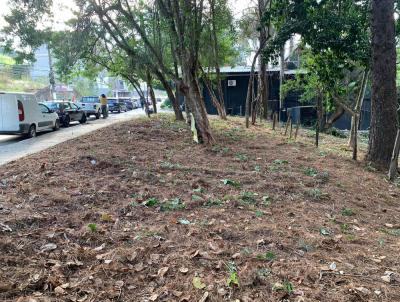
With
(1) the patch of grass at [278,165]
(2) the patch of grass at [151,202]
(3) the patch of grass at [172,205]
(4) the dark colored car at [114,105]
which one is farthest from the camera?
(4) the dark colored car at [114,105]

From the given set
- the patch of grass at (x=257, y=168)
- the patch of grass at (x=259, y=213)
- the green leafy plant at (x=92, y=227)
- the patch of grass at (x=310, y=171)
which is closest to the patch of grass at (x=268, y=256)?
the patch of grass at (x=259, y=213)

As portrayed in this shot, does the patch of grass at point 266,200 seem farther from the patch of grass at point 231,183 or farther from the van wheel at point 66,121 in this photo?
the van wheel at point 66,121

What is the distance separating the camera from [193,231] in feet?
15.2

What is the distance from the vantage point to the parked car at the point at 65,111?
67.3 ft

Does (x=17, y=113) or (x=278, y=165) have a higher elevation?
(x=17, y=113)

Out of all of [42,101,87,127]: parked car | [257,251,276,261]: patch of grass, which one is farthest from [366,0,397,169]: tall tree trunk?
[42,101,87,127]: parked car

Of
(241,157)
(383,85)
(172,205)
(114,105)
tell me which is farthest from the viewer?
(114,105)

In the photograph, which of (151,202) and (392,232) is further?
(151,202)

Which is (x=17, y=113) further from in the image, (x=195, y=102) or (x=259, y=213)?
(x=259, y=213)

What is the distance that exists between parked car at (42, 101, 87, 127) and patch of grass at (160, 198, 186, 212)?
15.8 metres

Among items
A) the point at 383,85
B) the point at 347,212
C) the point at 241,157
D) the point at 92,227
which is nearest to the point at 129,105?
the point at 241,157

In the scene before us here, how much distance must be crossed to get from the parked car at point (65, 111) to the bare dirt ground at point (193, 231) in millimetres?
12317

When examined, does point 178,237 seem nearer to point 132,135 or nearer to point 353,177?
point 353,177

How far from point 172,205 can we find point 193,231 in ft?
3.76
